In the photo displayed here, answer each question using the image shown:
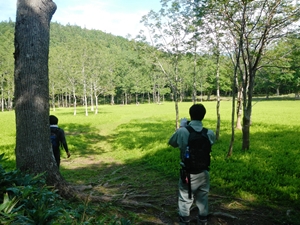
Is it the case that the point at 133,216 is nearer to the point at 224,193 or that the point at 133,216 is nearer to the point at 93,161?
the point at 224,193

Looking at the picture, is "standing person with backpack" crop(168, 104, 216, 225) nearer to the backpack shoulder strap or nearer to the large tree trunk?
the backpack shoulder strap

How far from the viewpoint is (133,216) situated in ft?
15.7

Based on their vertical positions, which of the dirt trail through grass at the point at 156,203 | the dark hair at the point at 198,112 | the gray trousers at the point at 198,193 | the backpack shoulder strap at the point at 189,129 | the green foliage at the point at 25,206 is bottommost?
the dirt trail through grass at the point at 156,203

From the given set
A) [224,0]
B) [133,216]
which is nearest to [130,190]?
[133,216]

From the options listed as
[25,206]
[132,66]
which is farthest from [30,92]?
[132,66]

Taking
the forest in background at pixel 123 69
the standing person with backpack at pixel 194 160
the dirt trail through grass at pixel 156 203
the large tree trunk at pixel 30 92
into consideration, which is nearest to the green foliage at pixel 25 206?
the large tree trunk at pixel 30 92

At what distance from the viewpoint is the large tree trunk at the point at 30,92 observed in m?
4.50

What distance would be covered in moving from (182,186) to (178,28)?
12521 mm

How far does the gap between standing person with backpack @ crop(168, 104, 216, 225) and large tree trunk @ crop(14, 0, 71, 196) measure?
2.71 metres

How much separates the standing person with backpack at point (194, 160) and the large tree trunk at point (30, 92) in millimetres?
2706

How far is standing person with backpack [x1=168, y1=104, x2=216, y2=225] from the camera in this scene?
4277mm

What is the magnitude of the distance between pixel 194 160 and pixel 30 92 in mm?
3516

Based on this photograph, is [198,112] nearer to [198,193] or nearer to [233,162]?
[198,193]

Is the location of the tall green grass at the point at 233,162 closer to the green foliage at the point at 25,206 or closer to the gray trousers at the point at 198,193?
the gray trousers at the point at 198,193
